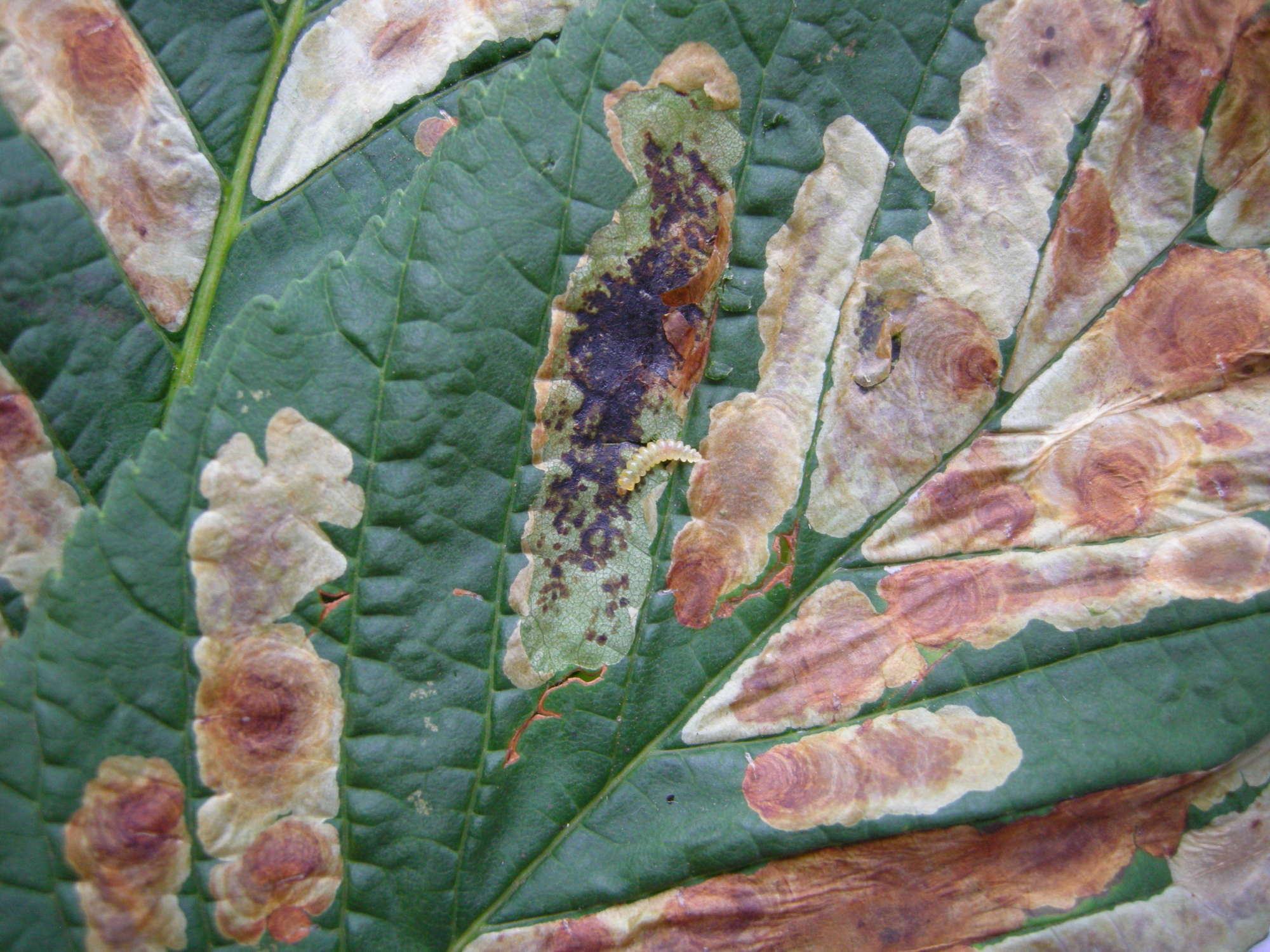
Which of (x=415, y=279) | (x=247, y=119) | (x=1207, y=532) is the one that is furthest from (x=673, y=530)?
(x=247, y=119)

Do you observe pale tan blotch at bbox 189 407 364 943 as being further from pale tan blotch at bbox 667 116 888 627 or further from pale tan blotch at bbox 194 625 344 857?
pale tan blotch at bbox 667 116 888 627

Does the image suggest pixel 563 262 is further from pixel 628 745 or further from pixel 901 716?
pixel 901 716

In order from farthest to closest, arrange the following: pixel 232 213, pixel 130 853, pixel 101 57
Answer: pixel 232 213, pixel 101 57, pixel 130 853

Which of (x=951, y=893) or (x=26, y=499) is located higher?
(x=26, y=499)

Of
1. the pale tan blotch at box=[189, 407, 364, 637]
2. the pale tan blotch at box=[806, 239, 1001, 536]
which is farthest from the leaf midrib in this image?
the pale tan blotch at box=[806, 239, 1001, 536]

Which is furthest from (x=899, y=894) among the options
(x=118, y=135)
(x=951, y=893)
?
(x=118, y=135)

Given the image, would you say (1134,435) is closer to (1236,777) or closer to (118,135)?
(1236,777)
